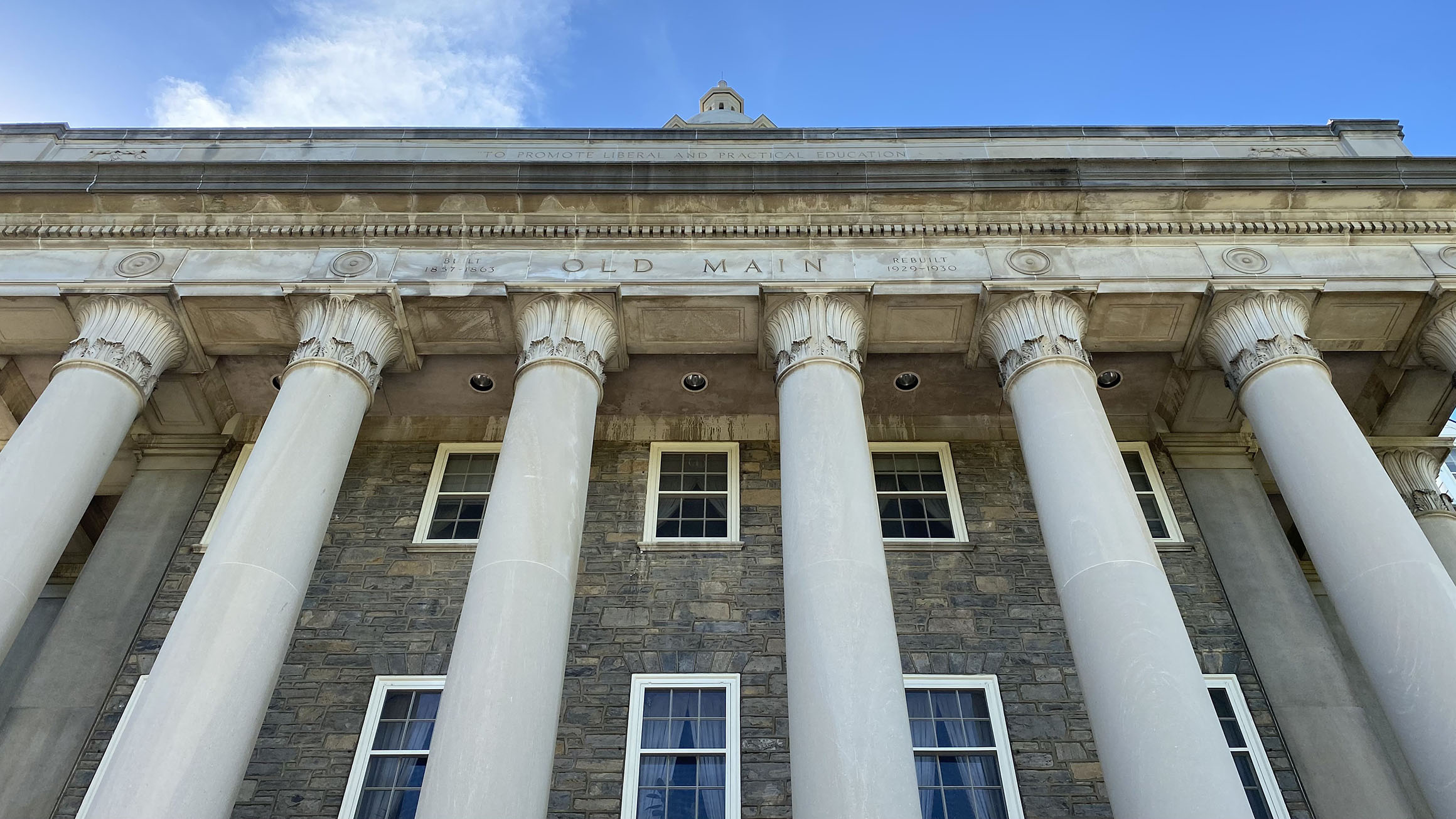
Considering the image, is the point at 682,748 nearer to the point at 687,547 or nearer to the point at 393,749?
the point at 687,547

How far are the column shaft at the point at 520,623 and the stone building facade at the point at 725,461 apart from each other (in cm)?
6

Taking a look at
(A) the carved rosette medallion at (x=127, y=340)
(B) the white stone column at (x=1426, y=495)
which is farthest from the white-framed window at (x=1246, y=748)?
(A) the carved rosette medallion at (x=127, y=340)

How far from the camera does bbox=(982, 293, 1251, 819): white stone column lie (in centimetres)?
955

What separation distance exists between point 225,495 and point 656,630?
24.2ft

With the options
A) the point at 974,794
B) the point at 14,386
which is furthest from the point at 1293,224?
the point at 14,386

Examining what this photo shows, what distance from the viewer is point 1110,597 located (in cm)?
1091

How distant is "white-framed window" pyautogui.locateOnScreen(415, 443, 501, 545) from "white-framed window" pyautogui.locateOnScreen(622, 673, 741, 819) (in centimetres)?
394

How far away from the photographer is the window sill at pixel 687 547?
617 inches

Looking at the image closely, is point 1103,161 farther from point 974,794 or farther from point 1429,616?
point 974,794

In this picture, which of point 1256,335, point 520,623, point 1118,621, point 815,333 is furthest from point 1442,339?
point 520,623

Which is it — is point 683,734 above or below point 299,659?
below

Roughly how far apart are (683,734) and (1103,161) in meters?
10.3

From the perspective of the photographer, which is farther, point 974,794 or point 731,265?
point 731,265

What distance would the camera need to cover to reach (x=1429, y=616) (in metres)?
10.8
